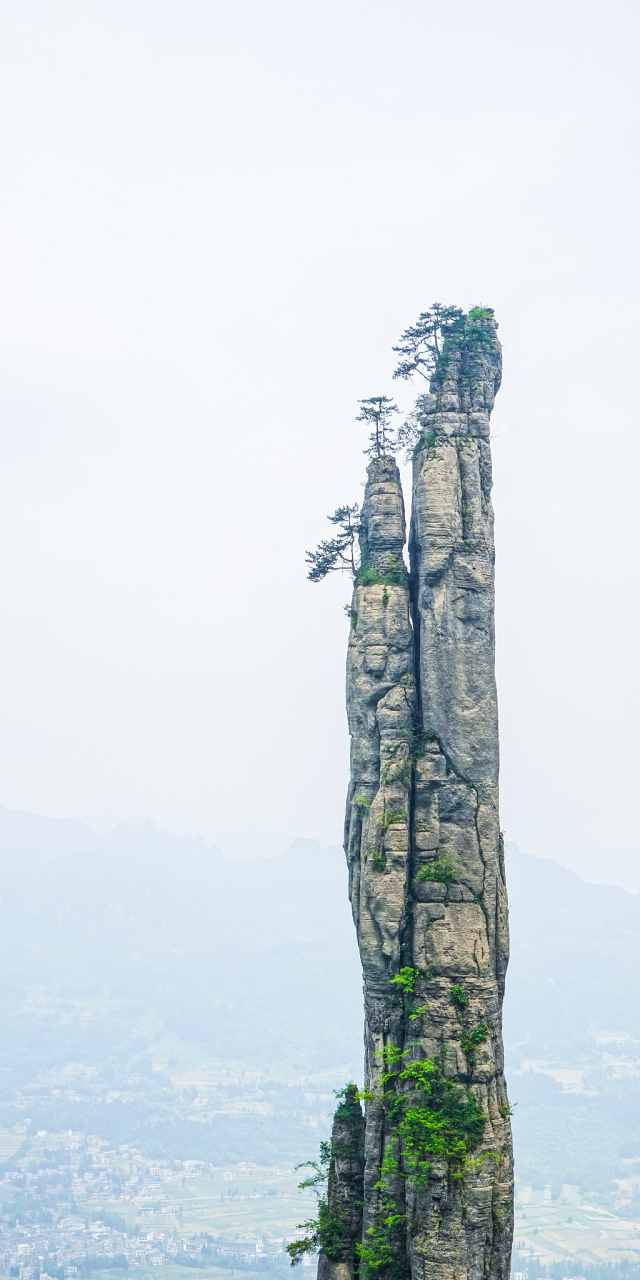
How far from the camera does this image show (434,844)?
Result: 1933 inches

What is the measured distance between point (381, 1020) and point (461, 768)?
9.83 meters

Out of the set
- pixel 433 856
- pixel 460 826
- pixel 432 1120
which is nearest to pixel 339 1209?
pixel 432 1120

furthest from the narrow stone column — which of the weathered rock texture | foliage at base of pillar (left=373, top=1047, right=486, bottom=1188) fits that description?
foliage at base of pillar (left=373, top=1047, right=486, bottom=1188)

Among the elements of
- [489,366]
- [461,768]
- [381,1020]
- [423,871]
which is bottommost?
[381,1020]

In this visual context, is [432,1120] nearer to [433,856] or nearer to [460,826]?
[433,856]

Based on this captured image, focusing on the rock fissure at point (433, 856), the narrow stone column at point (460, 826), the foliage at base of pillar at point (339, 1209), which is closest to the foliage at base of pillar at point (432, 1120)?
the rock fissure at point (433, 856)

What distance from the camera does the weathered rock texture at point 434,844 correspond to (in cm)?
4656

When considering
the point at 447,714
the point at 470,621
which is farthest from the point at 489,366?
the point at 447,714

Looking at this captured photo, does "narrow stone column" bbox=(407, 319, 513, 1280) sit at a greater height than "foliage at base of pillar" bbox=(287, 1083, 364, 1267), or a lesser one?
greater

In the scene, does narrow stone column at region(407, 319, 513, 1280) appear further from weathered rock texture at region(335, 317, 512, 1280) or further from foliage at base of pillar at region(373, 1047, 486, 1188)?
foliage at base of pillar at region(373, 1047, 486, 1188)

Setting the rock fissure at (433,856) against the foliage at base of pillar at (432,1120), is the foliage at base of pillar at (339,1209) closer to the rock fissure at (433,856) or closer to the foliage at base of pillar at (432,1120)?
the rock fissure at (433,856)

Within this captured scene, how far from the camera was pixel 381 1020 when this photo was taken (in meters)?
49.0

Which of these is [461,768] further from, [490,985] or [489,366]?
[489,366]

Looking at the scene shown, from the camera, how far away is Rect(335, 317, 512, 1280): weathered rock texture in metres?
46.6
